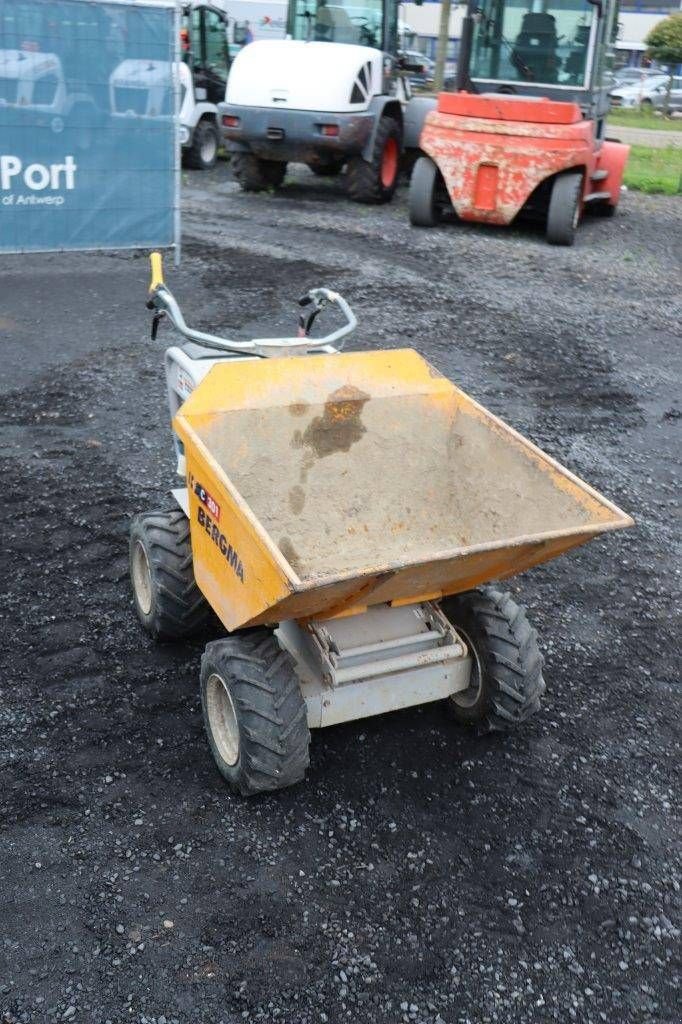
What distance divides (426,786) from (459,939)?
1.91 feet

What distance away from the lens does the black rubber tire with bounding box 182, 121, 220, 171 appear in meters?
13.6

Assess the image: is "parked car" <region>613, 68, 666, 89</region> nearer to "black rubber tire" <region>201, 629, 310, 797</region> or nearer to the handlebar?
the handlebar

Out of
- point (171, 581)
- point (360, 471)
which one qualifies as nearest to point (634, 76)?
point (360, 471)

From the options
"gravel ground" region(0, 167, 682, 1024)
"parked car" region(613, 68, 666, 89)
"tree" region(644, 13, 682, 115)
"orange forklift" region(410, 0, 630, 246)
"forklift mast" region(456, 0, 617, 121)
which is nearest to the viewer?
"gravel ground" region(0, 167, 682, 1024)

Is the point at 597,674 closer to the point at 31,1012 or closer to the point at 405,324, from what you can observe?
the point at 31,1012

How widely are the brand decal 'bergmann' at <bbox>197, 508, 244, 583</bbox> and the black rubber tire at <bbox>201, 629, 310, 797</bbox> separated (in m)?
0.28

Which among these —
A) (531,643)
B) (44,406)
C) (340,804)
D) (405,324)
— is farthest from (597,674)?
(405,324)

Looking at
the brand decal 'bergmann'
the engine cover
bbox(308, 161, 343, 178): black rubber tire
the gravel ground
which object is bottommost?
the gravel ground

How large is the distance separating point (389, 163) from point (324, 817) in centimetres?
1052

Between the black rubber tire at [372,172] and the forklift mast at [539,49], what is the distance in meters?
1.29

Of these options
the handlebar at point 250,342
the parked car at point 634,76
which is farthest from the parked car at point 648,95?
the handlebar at point 250,342

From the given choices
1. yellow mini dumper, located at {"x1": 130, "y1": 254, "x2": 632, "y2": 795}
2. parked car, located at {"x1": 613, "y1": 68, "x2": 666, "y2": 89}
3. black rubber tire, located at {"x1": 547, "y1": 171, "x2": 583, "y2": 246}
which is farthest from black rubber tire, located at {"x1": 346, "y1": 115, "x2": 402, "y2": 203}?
parked car, located at {"x1": 613, "y1": 68, "x2": 666, "y2": 89}

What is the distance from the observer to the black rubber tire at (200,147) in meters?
13.6

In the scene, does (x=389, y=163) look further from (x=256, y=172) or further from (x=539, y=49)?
(x=539, y=49)
